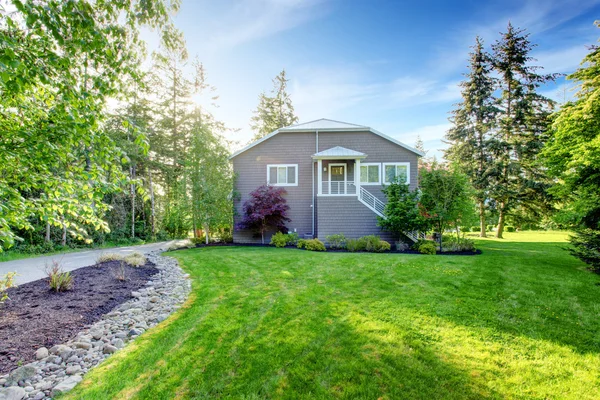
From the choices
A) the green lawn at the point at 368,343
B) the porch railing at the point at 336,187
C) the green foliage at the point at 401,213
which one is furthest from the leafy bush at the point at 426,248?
the porch railing at the point at 336,187

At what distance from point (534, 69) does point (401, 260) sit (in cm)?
1971

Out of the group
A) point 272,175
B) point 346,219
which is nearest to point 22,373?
point 346,219

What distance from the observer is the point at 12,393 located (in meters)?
2.30

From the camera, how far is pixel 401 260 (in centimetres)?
828

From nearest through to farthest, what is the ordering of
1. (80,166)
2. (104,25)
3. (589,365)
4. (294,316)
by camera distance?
1. (104,25)
2. (589,365)
3. (80,166)
4. (294,316)

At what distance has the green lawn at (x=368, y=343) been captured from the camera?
2.50m

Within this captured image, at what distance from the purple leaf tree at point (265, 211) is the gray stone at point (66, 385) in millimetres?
10282

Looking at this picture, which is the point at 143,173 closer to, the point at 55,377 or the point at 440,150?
the point at 55,377

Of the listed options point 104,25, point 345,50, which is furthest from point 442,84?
point 104,25

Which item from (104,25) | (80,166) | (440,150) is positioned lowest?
(80,166)

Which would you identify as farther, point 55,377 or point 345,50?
point 345,50

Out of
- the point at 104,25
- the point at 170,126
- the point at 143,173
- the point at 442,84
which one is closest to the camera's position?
the point at 104,25

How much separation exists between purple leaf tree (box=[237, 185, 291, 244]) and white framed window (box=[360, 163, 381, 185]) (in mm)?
4509

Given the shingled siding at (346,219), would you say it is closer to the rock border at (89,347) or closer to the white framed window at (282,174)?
the white framed window at (282,174)
